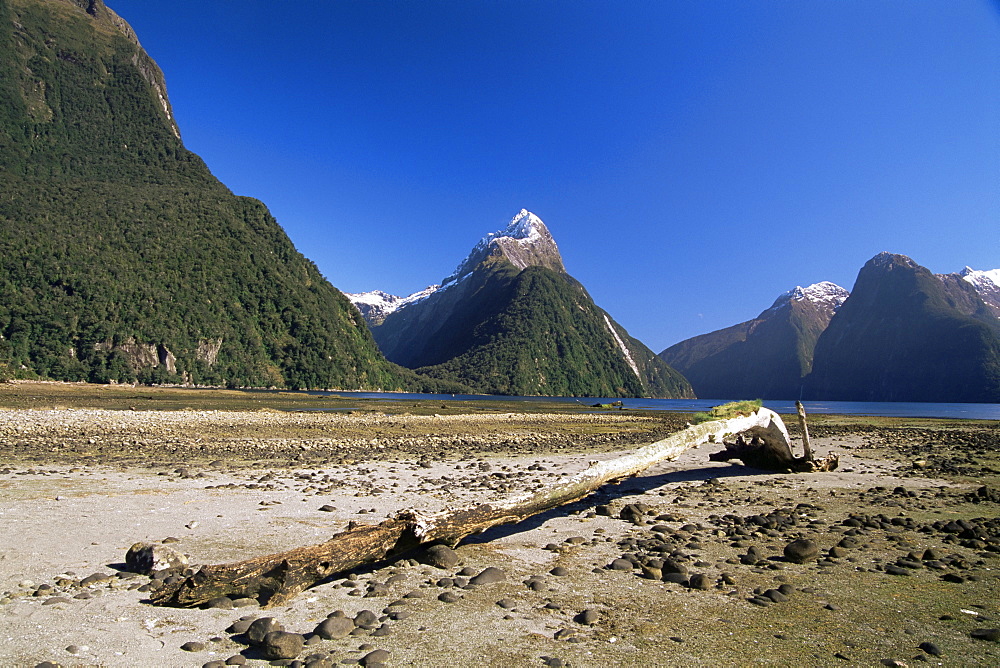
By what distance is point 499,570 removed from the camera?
21.7 ft

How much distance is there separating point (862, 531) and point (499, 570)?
6.69 meters

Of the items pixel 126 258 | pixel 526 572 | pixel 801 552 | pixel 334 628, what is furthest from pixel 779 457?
pixel 126 258

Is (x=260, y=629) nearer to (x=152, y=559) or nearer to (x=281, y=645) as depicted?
(x=281, y=645)

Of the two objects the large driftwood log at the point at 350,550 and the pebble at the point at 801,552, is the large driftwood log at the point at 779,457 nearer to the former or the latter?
the pebble at the point at 801,552

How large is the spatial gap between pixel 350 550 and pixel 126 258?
501ft

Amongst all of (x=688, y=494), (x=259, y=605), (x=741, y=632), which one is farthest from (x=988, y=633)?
(x=688, y=494)

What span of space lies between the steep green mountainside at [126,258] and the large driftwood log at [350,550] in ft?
359

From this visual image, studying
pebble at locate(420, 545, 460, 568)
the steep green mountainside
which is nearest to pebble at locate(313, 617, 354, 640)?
pebble at locate(420, 545, 460, 568)

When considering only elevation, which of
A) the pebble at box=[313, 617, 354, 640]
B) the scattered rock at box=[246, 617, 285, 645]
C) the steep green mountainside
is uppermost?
the steep green mountainside

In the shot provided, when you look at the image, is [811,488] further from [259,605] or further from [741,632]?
[259,605]

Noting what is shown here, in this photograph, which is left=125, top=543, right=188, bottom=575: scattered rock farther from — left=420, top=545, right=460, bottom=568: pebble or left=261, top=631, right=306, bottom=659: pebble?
left=420, top=545, right=460, bottom=568: pebble

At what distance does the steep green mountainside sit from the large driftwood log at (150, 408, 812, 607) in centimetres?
10931

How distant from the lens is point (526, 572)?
21.9 feet

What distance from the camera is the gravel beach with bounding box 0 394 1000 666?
14.3 feet
